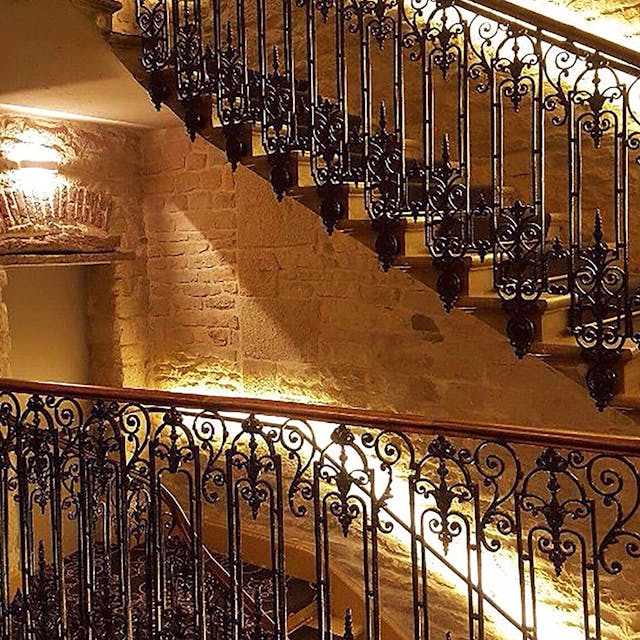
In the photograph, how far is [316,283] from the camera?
563 cm

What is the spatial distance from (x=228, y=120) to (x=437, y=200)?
1.14m

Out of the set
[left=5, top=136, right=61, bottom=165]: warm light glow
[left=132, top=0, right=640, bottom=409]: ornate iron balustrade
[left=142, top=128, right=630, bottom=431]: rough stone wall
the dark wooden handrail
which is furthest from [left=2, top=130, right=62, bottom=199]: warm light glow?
the dark wooden handrail

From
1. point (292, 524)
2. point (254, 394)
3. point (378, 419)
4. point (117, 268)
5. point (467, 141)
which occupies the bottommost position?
point (292, 524)

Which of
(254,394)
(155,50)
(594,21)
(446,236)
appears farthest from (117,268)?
(594,21)

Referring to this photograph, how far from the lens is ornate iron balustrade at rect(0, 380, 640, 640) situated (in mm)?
2459

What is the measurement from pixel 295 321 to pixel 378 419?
10.8 feet

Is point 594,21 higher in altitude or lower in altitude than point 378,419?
higher

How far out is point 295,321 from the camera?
578cm

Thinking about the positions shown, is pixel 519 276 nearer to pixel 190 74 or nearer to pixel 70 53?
pixel 190 74

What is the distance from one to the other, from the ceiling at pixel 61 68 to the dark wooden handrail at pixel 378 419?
1.77 meters

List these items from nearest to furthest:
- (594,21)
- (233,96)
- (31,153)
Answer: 1. (233,96)
2. (594,21)
3. (31,153)

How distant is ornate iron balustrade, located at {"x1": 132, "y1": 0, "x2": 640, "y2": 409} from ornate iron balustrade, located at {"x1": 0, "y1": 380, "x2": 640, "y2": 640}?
73 centimetres

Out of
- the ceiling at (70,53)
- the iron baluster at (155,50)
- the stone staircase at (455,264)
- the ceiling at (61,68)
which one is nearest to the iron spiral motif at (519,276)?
the stone staircase at (455,264)

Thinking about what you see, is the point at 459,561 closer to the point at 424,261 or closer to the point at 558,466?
the point at 424,261
